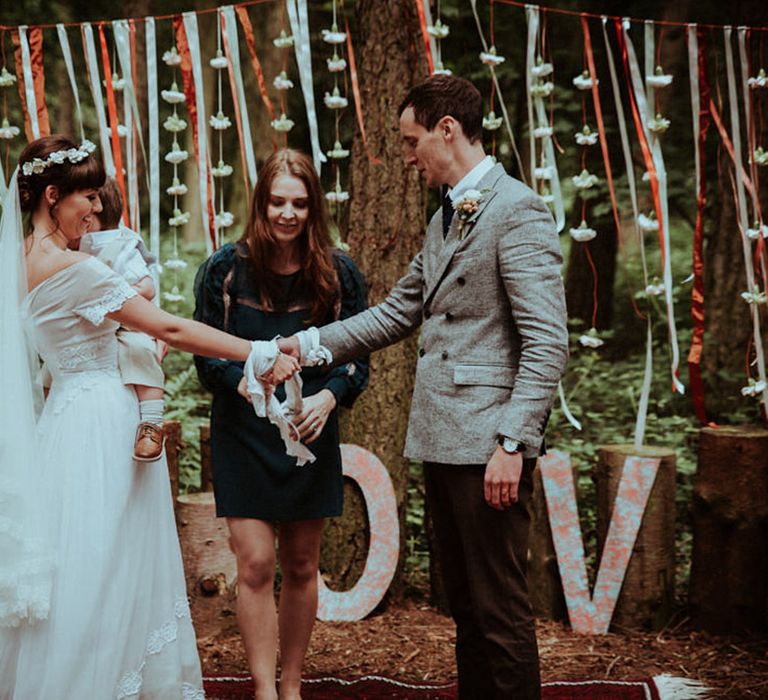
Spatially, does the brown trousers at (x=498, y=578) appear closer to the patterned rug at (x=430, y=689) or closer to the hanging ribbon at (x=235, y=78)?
the patterned rug at (x=430, y=689)

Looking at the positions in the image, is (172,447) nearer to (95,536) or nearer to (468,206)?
(95,536)

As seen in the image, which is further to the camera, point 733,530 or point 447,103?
point 733,530

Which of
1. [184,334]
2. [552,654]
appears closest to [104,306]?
[184,334]

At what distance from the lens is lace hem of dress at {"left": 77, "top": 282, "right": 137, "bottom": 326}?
3.10 meters

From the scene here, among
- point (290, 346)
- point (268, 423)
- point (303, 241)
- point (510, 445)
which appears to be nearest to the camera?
point (510, 445)

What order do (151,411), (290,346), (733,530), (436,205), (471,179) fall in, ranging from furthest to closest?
(436,205) → (733,530) → (290,346) → (151,411) → (471,179)

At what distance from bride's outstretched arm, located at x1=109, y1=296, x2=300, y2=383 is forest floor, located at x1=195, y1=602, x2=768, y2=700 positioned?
1.60 meters

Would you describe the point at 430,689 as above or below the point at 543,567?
below

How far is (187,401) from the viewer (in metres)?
7.44

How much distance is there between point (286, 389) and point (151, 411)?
1.45ft

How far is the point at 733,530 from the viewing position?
4.68m

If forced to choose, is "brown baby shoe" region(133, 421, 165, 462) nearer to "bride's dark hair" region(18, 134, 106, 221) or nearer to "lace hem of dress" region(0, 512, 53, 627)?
"lace hem of dress" region(0, 512, 53, 627)

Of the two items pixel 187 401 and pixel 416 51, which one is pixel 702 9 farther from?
pixel 187 401

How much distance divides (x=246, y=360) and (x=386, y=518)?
1.80 m
